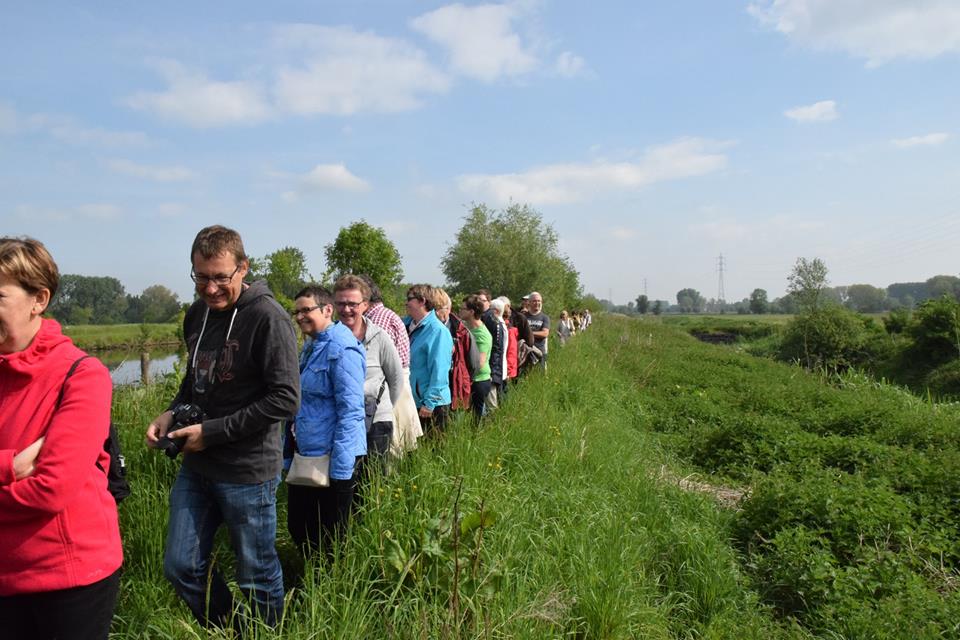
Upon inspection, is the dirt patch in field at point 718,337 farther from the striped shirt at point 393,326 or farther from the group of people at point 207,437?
the group of people at point 207,437

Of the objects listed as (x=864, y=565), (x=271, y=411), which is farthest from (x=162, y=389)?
(x=864, y=565)

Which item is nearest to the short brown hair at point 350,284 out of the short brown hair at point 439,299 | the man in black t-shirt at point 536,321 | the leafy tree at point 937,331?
the short brown hair at point 439,299

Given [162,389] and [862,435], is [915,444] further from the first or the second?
[162,389]

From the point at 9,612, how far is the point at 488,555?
2052 mm

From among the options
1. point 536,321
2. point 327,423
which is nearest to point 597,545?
point 327,423

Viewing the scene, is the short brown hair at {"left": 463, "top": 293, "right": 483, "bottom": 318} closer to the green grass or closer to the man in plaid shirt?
the green grass

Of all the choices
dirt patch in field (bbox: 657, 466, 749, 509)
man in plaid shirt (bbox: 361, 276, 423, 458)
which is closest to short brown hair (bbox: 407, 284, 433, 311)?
man in plaid shirt (bbox: 361, 276, 423, 458)

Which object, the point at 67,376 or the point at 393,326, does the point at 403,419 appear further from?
the point at 67,376

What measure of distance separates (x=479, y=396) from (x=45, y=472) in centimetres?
545

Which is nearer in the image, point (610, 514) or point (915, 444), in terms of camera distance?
point (610, 514)

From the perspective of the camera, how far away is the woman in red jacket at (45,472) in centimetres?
189

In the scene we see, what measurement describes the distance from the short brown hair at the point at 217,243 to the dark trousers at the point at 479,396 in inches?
177

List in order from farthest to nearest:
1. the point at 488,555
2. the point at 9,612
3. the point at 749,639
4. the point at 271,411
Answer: the point at 749,639, the point at 488,555, the point at 271,411, the point at 9,612

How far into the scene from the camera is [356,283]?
4.46 m
